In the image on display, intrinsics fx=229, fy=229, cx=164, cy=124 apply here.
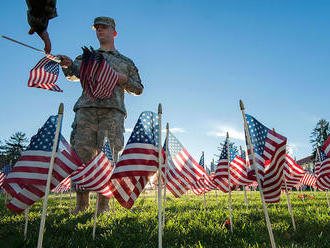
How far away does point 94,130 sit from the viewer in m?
5.35

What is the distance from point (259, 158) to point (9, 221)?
18.4 feet

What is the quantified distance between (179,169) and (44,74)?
3735 mm

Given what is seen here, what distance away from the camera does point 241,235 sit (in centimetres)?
418

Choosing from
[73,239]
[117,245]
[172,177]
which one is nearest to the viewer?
[117,245]

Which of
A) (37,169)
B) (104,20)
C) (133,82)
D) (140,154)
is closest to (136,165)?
(140,154)

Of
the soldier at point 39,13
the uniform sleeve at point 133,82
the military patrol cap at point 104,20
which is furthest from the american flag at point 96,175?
the military patrol cap at point 104,20

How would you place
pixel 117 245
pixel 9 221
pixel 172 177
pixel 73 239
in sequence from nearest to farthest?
pixel 117 245, pixel 73 239, pixel 172 177, pixel 9 221

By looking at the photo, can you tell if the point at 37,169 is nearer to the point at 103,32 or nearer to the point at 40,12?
the point at 40,12

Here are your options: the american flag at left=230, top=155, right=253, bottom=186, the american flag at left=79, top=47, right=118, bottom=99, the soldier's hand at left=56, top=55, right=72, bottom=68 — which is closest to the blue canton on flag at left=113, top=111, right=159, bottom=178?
the american flag at left=79, top=47, right=118, bottom=99

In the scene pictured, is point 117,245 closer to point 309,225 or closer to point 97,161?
point 97,161

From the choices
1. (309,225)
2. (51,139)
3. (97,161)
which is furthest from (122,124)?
(309,225)

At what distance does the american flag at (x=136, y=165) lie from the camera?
3494mm

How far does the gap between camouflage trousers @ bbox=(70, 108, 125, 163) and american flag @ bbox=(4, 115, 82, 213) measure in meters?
1.54

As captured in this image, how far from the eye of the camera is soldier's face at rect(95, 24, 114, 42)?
5812 mm
